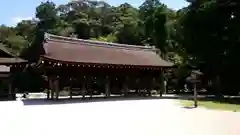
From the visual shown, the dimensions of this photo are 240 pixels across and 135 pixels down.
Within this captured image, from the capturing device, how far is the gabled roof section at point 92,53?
21852mm

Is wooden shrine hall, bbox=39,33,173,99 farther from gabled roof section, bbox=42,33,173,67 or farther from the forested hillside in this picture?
the forested hillside

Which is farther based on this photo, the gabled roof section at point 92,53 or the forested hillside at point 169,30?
the forested hillside at point 169,30

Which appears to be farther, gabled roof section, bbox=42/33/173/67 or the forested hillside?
the forested hillside

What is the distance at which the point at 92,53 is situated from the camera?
79.2 feet

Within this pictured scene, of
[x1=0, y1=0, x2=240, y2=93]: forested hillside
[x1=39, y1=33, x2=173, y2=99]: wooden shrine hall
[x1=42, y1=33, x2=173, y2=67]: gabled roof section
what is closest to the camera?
[x1=39, y1=33, x2=173, y2=99]: wooden shrine hall

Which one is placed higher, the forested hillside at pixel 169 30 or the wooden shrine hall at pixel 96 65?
the forested hillside at pixel 169 30

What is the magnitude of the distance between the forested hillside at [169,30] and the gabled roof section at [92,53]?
410 cm

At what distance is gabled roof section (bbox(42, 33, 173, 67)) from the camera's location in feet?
71.7

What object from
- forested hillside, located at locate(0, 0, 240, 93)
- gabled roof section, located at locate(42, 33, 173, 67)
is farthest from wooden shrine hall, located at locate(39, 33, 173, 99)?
forested hillside, located at locate(0, 0, 240, 93)

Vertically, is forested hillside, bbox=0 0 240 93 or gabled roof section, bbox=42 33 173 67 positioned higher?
forested hillside, bbox=0 0 240 93

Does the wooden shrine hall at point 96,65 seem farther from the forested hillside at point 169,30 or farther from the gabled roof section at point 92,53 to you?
the forested hillside at point 169,30

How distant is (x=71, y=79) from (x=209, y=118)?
40.5ft

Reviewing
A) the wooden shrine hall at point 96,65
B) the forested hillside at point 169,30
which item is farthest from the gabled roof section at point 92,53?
the forested hillside at point 169,30

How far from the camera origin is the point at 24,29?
60.5 metres
